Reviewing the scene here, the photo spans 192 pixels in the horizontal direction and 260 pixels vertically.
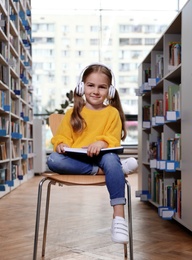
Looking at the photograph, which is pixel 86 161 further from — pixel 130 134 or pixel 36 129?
pixel 130 134

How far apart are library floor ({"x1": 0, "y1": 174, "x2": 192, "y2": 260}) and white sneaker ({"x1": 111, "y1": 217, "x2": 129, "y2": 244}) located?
0.53m

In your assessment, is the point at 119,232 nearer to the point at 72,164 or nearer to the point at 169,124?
the point at 72,164

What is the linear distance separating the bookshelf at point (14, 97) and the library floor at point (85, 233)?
920mm

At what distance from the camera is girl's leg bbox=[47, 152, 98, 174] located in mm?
2008

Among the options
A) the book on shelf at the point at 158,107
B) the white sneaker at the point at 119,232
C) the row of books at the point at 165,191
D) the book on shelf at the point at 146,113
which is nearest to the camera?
the white sneaker at the point at 119,232

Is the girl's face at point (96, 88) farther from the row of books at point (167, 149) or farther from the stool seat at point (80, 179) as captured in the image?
the row of books at point (167, 149)

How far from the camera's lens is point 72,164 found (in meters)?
2.01

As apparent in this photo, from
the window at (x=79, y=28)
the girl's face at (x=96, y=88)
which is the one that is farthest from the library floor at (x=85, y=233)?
the window at (x=79, y=28)

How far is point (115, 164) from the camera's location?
1860 millimetres

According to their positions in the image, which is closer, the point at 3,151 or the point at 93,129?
the point at 93,129

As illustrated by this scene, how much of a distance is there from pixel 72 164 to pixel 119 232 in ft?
1.41

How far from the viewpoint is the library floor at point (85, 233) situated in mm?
2307

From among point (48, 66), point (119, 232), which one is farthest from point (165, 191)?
point (48, 66)

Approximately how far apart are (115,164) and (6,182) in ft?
11.4
